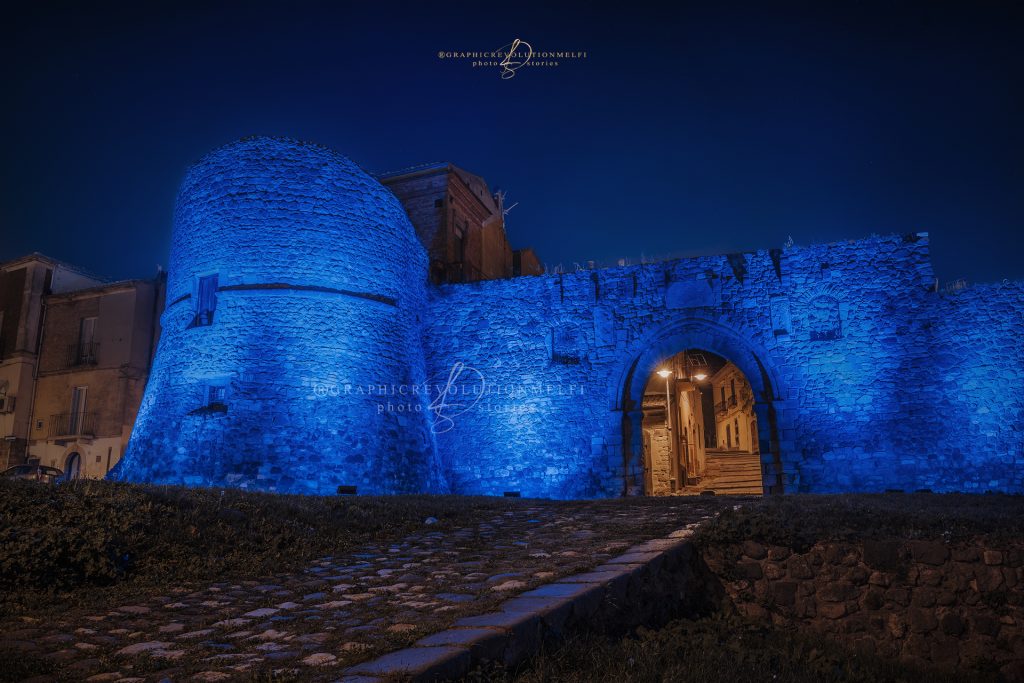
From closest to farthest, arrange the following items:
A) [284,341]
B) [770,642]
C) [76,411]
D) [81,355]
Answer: [770,642]
[284,341]
[76,411]
[81,355]

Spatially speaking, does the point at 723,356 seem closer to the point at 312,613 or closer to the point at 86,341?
the point at 312,613

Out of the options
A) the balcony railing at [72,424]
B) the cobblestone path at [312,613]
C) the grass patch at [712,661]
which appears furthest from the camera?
the balcony railing at [72,424]

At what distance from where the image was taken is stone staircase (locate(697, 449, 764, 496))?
16859 millimetres

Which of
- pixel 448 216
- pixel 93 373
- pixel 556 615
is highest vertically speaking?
pixel 448 216

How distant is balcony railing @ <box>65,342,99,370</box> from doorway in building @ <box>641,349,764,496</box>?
17745 millimetres

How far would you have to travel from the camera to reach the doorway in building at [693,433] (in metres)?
18.3

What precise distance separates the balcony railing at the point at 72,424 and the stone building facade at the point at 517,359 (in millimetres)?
9546

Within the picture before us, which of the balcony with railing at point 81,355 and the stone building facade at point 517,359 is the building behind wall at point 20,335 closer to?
the balcony with railing at point 81,355

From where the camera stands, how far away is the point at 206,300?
43.0ft

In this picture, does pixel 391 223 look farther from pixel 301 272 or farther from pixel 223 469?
pixel 223 469

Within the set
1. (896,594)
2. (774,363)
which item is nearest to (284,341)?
(774,363)

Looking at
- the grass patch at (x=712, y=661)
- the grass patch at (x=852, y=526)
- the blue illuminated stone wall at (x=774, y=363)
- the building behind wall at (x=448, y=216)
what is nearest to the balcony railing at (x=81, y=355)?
the building behind wall at (x=448, y=216)

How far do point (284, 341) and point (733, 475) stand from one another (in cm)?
1261

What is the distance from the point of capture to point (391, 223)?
48.0 ft
